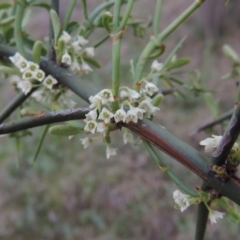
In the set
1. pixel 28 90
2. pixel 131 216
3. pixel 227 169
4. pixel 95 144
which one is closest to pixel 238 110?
pixel 227 169

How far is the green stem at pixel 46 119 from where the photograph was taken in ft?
0.84

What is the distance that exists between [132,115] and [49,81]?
0.09 m

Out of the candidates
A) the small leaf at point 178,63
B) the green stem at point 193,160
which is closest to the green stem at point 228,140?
the green stem at point 193,160

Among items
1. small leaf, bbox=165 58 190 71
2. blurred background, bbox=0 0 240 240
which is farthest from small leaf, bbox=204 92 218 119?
blurred background, bbox=0 0 240 240

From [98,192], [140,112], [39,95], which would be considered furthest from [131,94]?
[98,192]

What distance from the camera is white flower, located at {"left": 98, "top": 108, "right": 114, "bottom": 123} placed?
0.25 metres

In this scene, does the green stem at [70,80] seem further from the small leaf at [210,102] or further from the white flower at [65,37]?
the small leaf at [210,102]

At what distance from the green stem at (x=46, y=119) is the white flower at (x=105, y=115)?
11 mm

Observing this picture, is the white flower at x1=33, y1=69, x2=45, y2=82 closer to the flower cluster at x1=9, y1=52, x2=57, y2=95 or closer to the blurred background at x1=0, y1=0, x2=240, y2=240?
the flower cluster at x1=9, y1=52, x2=57, y2=95

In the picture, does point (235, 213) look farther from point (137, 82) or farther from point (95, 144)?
point (95, 144)

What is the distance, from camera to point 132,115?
0.82 ft

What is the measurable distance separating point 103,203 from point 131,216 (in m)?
0.11

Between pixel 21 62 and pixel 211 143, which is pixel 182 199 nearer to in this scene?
pixel 211 143

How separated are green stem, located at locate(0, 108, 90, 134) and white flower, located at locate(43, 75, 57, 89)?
0.05 meters
